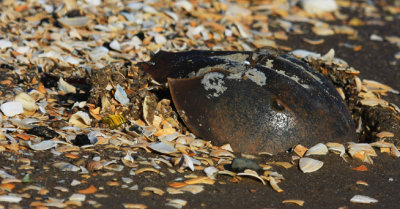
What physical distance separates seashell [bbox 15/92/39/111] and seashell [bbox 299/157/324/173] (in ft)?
5.69

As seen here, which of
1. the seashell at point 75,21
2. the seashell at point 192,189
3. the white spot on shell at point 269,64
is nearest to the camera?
the seashell at point 192,189

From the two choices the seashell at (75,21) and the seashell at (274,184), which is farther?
the seashell at (75,21)

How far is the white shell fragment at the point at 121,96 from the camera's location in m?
3.95

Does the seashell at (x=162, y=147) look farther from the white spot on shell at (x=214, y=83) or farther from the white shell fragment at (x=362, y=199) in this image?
the white shell fragment at (x=362, y=199)

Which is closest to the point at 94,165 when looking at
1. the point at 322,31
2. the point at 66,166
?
the point at 66,166

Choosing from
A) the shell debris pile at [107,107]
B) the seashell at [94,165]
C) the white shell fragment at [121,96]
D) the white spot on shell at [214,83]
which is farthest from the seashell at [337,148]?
the seashell at [94,165]

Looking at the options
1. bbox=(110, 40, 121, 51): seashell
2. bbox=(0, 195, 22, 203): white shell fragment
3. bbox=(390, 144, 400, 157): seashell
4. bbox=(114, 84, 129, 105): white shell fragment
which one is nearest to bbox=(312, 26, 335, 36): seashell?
bbox=(110, 40, 121, 51): seashell

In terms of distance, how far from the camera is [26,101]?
3928 millimetres

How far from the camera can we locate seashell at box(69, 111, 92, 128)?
12.6 ft

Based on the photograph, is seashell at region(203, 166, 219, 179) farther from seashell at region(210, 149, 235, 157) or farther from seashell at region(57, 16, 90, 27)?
seashell at region(57, 16, 90, 27)

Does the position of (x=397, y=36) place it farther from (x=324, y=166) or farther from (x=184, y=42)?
(x=324, y=166)

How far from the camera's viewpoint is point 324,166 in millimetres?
3744

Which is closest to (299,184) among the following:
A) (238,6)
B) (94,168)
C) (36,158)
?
(94,168)

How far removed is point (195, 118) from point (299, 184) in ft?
2.57
